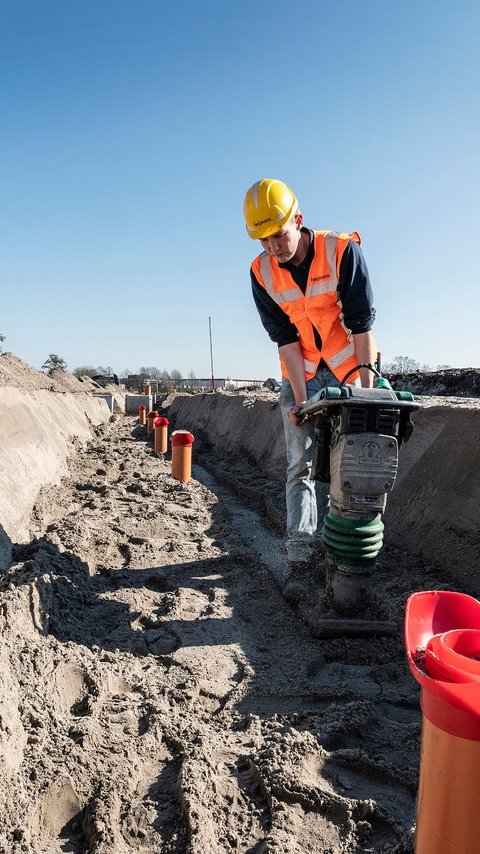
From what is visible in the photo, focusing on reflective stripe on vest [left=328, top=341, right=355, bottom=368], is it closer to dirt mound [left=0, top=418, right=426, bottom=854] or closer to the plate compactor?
the plate compactor

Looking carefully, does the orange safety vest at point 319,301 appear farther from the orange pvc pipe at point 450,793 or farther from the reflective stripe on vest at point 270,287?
the orange pvc pipe at point 450,793

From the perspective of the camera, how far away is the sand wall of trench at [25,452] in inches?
183

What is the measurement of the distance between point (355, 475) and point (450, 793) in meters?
1.84

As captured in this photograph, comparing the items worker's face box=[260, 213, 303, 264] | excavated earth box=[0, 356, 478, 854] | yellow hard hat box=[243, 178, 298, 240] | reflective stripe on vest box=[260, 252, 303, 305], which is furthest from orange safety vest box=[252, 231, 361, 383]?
excavated earth box=[0, 356, 478, 854]

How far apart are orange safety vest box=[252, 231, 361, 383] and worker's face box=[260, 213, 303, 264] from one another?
0.38 feet

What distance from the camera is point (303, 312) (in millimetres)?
3732

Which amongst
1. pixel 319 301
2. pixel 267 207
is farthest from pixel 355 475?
pixel 267 207

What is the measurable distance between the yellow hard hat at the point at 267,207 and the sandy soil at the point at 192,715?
225cm

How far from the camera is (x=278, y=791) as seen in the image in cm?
186

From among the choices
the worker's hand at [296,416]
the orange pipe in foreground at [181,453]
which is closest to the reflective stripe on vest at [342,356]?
the worker's hand at [296,416]

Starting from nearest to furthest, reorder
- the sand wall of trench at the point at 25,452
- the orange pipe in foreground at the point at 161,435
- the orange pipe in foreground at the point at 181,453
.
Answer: the sand wall of trench at the point at 25,452 < the orange pipe in foreground at the point at 181,453 < the orange pipe in foreground at the point at 161,435

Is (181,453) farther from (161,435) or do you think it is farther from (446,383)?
(446,383)

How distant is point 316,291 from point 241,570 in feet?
6.97

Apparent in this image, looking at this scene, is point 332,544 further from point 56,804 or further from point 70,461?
point 70,461
